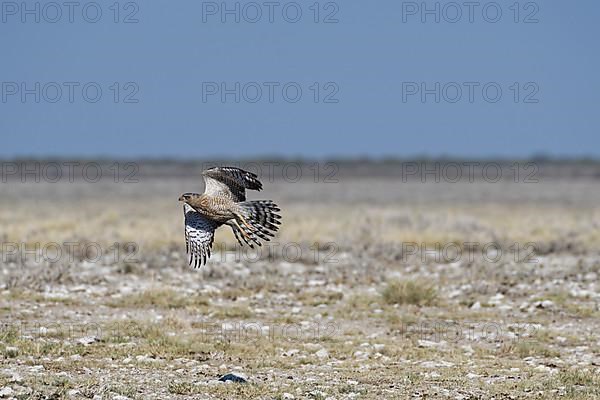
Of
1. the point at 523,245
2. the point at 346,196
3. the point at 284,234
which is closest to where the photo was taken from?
the point at 523,245

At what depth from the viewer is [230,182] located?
12898 millimetres

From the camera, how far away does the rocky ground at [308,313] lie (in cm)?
1138

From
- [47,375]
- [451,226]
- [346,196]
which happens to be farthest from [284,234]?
[346,196]

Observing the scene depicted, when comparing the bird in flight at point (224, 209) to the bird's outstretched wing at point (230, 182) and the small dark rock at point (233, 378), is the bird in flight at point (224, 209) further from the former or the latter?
the small dark rock at point (233, 378)

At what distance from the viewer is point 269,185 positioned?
75438 millimetres

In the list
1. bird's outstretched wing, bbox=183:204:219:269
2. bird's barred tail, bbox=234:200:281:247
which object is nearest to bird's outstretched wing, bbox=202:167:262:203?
bird's barred tail, bbox=234:200:281:247

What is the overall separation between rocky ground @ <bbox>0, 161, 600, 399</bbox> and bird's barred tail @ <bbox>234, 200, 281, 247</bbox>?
162cm

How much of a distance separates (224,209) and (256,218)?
423 mm

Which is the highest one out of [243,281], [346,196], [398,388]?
[346,196]

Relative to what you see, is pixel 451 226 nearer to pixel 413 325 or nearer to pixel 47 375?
pixel 413 325

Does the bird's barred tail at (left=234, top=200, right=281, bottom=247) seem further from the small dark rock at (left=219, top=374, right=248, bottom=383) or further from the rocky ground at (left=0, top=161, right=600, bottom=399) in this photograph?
the small dark rock at (left=219, top=374, right=248, bottom=383)

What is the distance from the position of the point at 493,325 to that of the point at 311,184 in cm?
6289

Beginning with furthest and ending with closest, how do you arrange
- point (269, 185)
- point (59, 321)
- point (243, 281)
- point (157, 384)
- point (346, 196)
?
point (269, 185)
point (346, 196)
point (243, 281)
point (59, 321)
point (157, 384)

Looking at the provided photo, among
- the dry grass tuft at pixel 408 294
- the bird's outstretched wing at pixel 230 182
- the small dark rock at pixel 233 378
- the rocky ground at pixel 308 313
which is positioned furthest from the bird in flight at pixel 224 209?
the dry grass tuft at pixel 408 294
